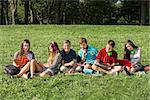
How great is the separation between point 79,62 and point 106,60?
776 millimetres

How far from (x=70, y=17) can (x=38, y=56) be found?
123 feet

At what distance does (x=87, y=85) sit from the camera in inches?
336

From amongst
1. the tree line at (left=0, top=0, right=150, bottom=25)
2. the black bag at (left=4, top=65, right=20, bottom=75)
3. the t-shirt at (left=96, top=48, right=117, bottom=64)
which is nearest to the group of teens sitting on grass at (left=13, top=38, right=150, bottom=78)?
the t-shirt at (left=96, top=48, right=117, bottom=64)

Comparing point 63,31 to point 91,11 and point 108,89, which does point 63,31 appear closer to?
point 108,89

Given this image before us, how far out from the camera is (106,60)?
10.0m

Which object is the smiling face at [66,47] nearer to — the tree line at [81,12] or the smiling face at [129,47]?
the smiling face at [129,47]

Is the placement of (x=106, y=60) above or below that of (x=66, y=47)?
below

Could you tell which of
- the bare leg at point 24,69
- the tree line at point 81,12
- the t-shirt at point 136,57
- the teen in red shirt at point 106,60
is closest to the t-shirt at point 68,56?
the teen in red shirt at point 106,60

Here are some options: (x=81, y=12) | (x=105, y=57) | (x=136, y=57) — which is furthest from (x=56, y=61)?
(x=81, y=12)

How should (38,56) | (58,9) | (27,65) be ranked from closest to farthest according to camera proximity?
(27,65) < (38,56) < (58,9)

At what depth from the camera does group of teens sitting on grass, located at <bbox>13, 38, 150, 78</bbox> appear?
9.71 meters

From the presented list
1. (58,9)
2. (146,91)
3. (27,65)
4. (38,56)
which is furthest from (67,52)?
(58,9)

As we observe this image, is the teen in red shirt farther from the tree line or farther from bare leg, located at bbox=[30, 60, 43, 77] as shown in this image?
the tree line

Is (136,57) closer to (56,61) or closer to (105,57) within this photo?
(105,57)
